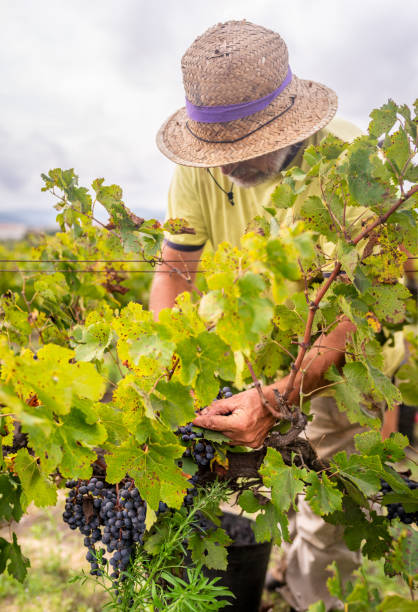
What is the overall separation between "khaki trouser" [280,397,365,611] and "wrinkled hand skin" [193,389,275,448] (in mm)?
1151

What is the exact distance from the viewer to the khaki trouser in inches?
91.2

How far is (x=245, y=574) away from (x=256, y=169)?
1.74 metres

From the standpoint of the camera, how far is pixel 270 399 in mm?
1334

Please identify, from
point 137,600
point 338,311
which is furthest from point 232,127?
point 137,600

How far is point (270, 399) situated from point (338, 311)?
34cm

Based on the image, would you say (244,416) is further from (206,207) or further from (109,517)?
(206,207)

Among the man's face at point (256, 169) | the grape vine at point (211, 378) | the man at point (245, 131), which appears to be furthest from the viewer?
the man's face at point (256, 169)

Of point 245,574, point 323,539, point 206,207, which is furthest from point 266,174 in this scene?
point 323,539

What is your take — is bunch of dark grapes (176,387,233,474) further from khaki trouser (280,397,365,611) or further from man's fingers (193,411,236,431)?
khaki trouser (280,397,365,611)

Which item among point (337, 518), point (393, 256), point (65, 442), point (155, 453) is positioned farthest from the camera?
point (337, 518)

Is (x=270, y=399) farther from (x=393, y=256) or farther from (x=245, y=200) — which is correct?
(x=245, y=200)

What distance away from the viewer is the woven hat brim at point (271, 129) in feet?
5.24

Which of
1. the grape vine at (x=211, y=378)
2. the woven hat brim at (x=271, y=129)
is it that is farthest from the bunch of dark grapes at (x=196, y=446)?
the woven hat brim at (x=271, y=129)

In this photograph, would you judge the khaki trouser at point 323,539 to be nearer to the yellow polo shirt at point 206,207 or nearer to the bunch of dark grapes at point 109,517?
the yellow polo shirt at point 206,207
